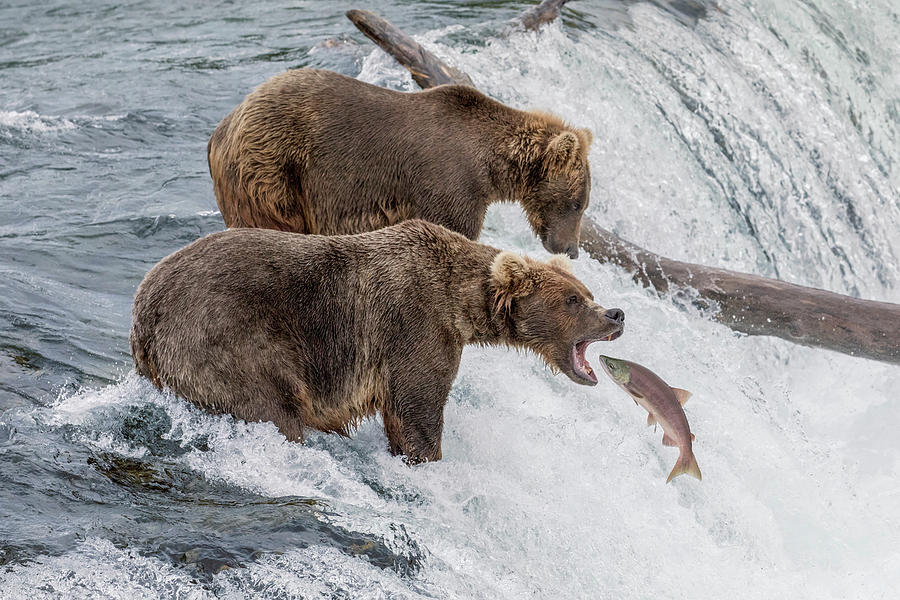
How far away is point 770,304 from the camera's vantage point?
→ 248 inches

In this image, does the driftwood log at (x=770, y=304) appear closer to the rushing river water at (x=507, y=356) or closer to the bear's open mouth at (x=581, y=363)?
the rushing river water at (x=507, y=356)

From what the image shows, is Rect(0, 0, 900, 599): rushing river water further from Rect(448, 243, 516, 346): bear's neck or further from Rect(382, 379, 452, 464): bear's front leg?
Rect(448, 243, 516, 346): bear's neck

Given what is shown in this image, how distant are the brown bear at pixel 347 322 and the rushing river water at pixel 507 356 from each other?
0.19 meters

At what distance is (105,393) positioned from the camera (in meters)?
4.45

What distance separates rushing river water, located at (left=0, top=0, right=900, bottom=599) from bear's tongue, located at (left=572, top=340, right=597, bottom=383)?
0.58 meters

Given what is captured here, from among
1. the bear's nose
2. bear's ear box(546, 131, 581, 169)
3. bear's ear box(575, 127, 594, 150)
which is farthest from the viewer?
bear's ear box(575, 127, 594, 150)

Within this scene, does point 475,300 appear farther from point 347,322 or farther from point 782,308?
point 782,308

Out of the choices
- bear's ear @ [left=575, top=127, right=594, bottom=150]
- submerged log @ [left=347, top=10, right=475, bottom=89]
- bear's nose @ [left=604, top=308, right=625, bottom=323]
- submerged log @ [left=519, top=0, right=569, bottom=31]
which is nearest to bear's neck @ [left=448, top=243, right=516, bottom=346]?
bear's nose @ [left=604, top=308, right=625, bottom=323]

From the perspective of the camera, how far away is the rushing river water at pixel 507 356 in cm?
373

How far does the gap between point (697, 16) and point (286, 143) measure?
22.8 ft

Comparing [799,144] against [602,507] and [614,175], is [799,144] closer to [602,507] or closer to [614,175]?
[614,175]

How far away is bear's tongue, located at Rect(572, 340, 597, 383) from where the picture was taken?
15.2 feet

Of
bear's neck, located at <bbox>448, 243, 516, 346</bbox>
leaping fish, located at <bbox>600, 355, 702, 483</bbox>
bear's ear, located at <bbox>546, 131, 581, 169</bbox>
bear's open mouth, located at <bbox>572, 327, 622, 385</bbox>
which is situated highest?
bear's ear, located at <bbox>546, 131, 581, 169</bbox>

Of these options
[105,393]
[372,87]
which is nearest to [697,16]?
[372,87]
